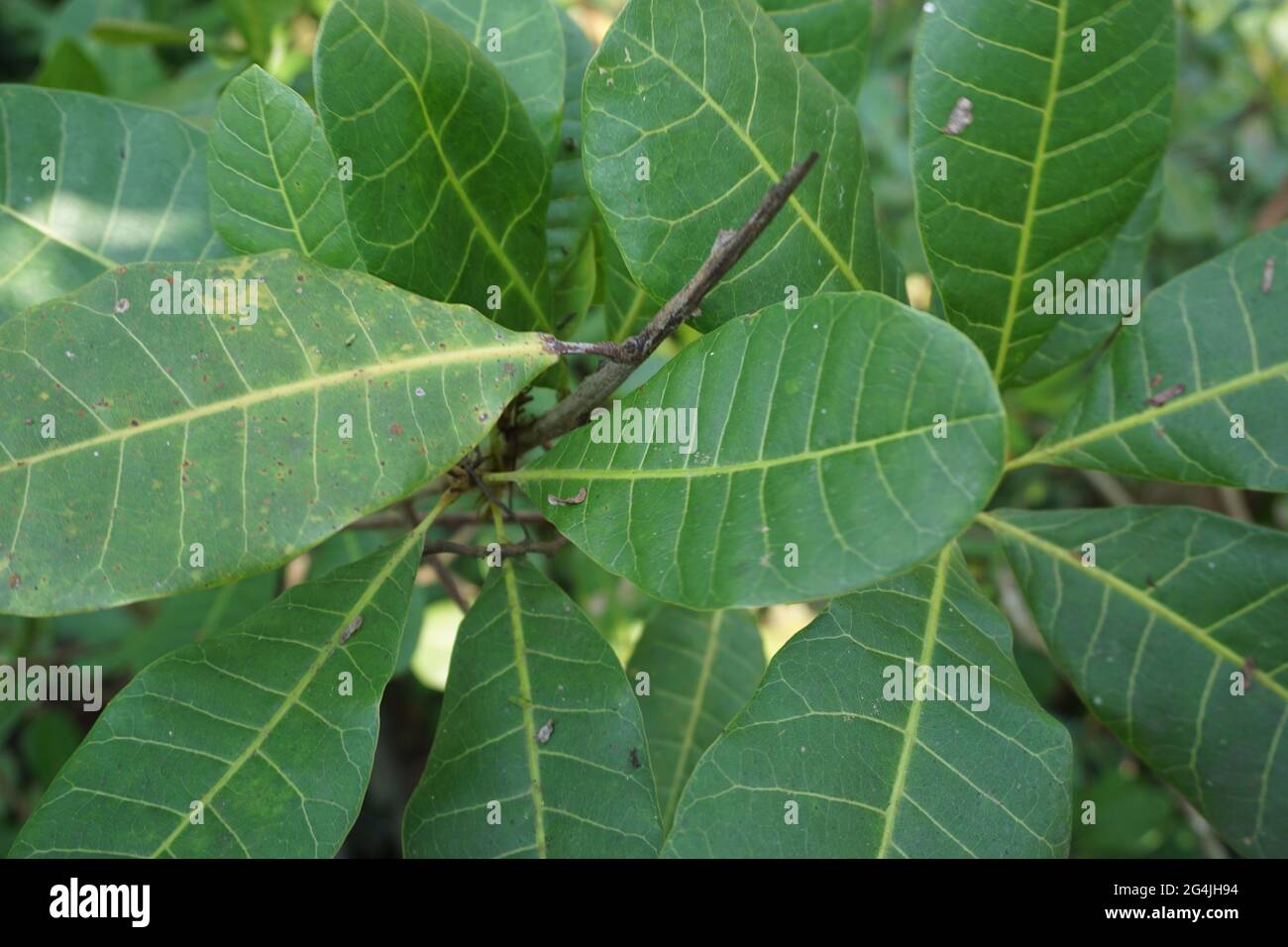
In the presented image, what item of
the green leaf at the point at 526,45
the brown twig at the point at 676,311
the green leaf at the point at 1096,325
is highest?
the green leaf at the point at 526,45

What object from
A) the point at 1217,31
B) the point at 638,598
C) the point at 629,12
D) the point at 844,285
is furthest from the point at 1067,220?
the point at 1217,31

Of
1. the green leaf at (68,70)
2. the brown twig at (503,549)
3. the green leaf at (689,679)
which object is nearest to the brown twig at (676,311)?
the brown twig at (503,549)

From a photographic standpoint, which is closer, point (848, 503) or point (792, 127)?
point (848, 503)

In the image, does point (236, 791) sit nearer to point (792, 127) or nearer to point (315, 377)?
point (315, 377)

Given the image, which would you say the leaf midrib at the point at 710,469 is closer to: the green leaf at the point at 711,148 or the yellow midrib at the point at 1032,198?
the green leaf at the point at 711,148

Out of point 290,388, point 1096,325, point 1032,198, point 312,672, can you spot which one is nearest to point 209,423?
point 290,388

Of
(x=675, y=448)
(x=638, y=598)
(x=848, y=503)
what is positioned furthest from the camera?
(x=638, y=598)
